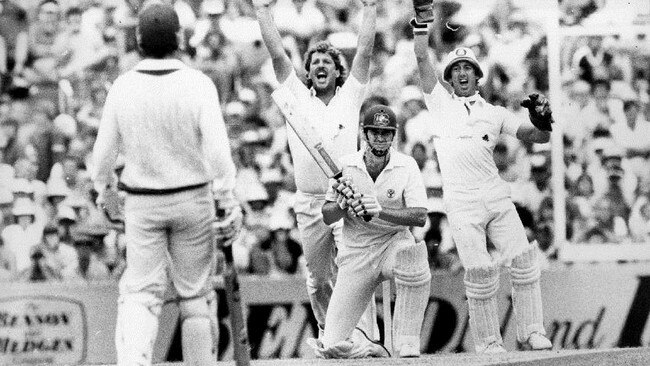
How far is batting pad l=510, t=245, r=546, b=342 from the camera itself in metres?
9.16

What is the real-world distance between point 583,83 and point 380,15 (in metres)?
1.88

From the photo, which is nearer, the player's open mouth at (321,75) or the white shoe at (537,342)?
the white shoe at (537,342)

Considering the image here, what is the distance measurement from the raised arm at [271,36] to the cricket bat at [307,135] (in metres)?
0.50

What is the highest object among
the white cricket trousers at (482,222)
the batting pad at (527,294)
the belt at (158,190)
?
the belt at (158,190)

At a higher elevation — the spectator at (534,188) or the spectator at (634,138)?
the spectator at (634,138)

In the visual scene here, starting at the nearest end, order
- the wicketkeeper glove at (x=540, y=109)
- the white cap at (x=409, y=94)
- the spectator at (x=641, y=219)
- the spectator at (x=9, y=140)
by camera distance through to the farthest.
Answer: the wicketkeeper glove at (x=540, y=109) < the spectator at (x=9, y=140) < the spectator at (x=641, y=219) < the white cap at (x=409, y=94)

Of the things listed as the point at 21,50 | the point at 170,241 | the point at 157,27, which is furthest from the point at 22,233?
the point at 157,27

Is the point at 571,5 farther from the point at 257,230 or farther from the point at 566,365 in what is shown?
the point at 566,365

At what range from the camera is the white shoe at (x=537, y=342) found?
9023 millimetres

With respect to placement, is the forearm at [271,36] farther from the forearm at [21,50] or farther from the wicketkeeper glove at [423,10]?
the forearm at [21,50]

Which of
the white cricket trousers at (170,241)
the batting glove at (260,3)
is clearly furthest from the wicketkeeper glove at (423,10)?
the white cricket trousers at (170,241)

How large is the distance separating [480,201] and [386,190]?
2.89 ft

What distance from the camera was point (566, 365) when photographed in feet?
25.9

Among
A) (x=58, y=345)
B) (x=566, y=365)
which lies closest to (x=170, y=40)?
(x=566, y=365)
